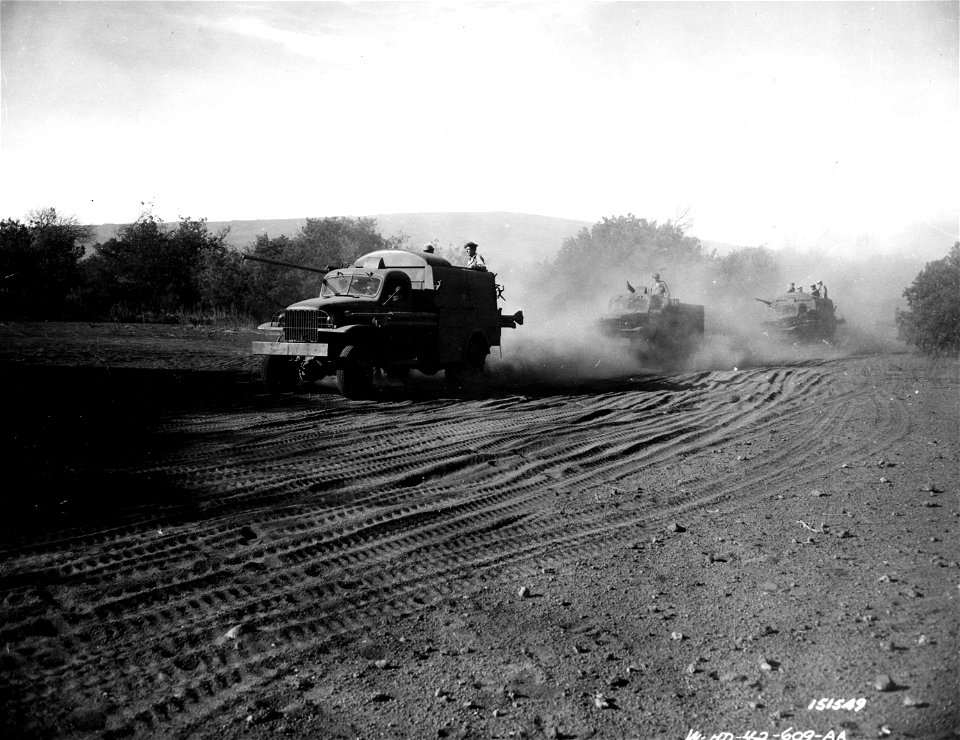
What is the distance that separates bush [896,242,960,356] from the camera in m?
20.7

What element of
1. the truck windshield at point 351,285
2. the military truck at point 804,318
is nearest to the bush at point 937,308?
the military truck at point 804,318

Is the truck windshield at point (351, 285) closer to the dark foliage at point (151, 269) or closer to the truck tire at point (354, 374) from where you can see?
the truck tire at point (354, 374)

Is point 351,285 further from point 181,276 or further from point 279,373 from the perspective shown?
point 181,276

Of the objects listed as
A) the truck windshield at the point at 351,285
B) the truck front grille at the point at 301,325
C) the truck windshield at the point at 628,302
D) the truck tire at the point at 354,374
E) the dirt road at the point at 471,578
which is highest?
the truck windshield at the point at 351,285

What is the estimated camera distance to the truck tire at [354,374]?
→ 39.1 ft

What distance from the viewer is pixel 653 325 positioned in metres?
22.9

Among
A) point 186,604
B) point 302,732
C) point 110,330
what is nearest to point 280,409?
point 186,604

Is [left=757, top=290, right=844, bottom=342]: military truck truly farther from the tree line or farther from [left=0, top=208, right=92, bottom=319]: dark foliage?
[left=0, top=208, right=92, bottom=319]: dark foliage

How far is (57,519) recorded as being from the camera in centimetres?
562

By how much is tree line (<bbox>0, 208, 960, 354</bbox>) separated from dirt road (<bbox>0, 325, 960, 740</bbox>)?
14555mm

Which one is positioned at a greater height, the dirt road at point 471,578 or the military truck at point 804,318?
the military truck at point 804,318

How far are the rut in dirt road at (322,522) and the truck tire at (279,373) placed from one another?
1.42 meters

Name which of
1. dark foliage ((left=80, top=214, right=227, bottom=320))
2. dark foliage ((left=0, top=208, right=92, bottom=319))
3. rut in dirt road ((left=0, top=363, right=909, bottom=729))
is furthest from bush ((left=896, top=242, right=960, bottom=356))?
dark foliage ((left=0, top=208, right=92, bottom=319))

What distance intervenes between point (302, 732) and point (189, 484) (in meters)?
3.74
